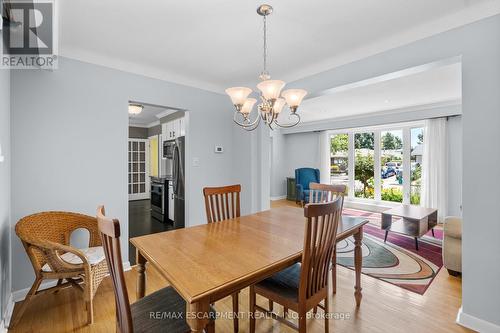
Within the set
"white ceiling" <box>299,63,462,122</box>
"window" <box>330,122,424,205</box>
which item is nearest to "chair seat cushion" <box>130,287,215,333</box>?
"white ceiling" <box>299,63,462,122</box>

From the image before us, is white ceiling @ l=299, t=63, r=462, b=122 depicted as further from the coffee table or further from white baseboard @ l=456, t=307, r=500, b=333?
white baseboard @ l=456, t=307, r=500, b=333

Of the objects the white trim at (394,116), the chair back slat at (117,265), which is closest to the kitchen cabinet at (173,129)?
the chair back slat at (117,265)

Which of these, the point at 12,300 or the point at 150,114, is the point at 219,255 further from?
the point at 150,114

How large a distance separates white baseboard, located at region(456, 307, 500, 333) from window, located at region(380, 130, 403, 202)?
176 inches

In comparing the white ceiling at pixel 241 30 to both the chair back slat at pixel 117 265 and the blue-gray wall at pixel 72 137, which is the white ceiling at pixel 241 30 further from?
the chair back slat at pixel 117 265

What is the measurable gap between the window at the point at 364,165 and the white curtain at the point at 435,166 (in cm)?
130

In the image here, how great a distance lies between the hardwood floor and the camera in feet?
6.24

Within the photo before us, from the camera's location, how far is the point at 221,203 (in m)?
2.39

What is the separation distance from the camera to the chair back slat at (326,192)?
98.5 inches

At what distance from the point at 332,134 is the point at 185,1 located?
6145 mm

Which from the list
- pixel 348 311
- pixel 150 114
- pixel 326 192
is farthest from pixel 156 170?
pixel 348 311

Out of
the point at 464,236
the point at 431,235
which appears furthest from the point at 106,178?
the point at 431,235

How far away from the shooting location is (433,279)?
2695 millimetres

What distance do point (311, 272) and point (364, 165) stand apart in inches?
232
